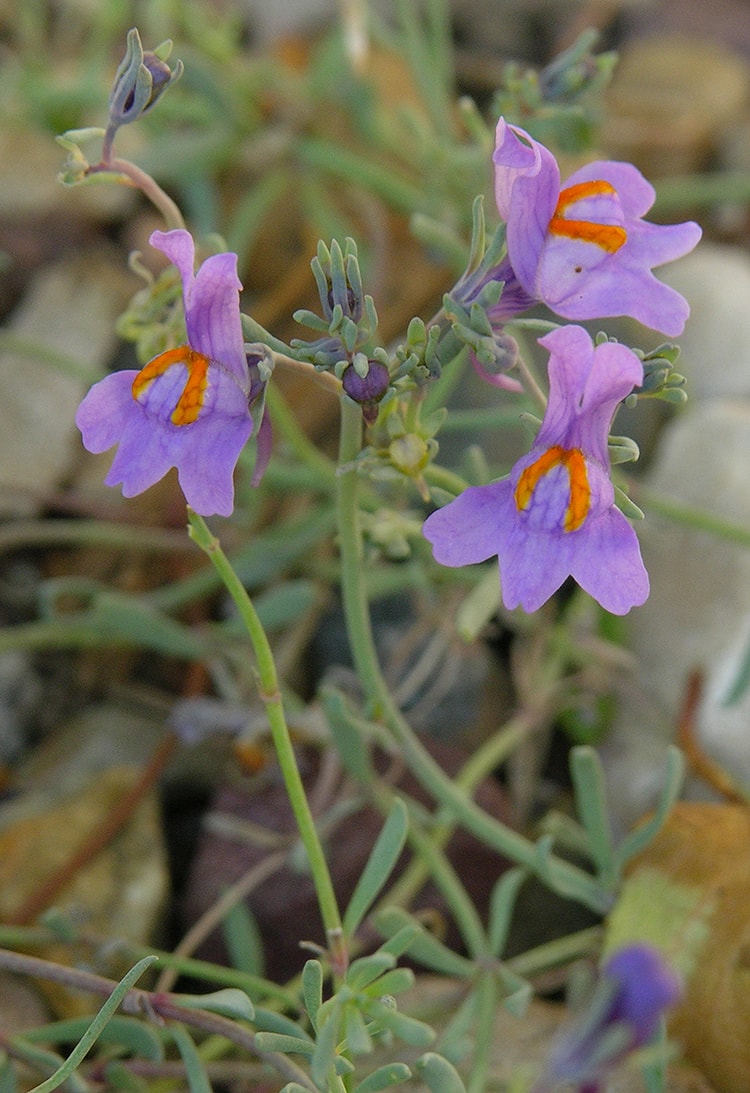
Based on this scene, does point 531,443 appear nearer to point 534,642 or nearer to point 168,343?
point 168,343

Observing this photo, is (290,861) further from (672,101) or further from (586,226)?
(672,101)

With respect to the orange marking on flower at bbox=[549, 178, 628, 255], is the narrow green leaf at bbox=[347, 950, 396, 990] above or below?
Result: below

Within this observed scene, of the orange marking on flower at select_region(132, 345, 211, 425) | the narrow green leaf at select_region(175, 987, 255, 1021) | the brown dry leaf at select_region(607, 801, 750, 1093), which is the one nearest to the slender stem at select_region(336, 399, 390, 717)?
the orange marking on flower at select_region(132, 345, 211, 425)

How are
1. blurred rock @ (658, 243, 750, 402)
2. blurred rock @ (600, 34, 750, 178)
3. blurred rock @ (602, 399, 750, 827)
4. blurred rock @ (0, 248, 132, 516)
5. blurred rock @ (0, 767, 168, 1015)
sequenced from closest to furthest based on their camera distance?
blurred rock @ (0, 767, 168, 1015) → blurred rock @ (602, 399, 750, 827) → blurred rock @ (0, 248, 132, 516) → blurred rock @ (658, 243, 750, 402) → blurred rock @ (600, 34, 750, 178)

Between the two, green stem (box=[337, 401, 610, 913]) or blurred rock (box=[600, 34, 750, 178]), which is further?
blurred rock (box=[600, 34, 750, 178])

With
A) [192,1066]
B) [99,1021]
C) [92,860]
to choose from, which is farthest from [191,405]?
[92,860]

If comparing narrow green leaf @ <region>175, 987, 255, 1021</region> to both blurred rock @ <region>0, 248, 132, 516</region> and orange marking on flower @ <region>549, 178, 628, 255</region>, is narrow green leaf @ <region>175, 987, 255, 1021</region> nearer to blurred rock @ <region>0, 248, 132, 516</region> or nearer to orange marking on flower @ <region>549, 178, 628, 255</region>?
orange marking on flower @ <region>549, 178, 628, 255</region>

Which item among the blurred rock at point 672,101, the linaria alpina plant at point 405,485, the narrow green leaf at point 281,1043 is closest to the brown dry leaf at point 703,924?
the linaria alpina plant at point 405,485
